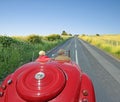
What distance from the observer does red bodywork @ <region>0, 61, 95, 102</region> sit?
504cm

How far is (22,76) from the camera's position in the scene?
214 inches

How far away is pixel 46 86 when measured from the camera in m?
5.10

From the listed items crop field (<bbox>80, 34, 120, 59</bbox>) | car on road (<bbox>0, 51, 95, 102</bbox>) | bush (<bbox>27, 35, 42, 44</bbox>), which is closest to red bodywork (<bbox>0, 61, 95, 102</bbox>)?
car on road (<bbox>0, 51, 95, 102</bbox>)

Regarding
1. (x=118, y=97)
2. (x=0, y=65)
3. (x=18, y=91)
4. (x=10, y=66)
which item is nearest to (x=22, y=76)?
(x=18, y=91)

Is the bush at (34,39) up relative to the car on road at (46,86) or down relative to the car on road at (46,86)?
down

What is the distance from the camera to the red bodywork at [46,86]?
504cm

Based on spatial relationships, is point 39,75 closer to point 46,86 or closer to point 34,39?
point 46,86

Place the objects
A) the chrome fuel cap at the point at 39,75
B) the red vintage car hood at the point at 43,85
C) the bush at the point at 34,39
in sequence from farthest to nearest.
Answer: the bush at the point at 34,39 < the chrome fuel cap at the point at 39,75 < the red vintage car hood at the point at 43,85

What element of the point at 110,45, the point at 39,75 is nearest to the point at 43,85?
the point at 39,75

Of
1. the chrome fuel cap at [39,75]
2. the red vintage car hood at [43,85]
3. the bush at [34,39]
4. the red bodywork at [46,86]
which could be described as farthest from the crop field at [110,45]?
the chrome fuel cap at [39,75]

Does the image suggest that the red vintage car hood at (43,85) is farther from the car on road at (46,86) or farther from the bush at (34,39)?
the bush at (34,39)

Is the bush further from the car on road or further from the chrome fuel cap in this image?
the chrome fuel cap

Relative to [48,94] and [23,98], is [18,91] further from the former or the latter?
[48,94]

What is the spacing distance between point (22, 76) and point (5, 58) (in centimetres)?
1021
